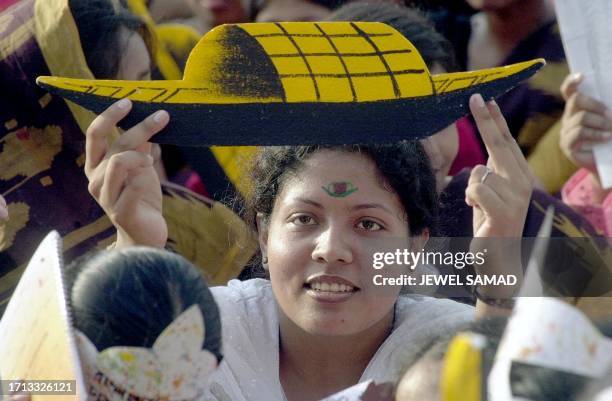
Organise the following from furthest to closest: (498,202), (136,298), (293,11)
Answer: (293,11)
(498,202)
(136,298)

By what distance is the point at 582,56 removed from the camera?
6.05 ft

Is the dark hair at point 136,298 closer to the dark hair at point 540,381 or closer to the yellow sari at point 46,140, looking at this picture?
the dark hair at point 540,381

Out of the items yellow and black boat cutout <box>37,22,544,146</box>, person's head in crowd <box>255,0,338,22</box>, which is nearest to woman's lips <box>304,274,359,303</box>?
yellow and black boat cutout <box>37,22,544,146</box>

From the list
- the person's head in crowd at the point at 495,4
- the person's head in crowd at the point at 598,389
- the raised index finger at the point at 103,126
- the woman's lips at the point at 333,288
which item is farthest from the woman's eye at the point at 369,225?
the person's head in crowd at the point at 495,4

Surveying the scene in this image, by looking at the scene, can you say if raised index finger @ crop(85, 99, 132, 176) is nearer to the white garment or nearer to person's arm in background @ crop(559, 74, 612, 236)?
the white garment

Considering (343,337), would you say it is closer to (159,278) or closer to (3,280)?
(159,278)

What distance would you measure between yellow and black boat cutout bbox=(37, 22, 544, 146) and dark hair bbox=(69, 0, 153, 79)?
0.67 metres

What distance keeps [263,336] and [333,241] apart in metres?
0.29

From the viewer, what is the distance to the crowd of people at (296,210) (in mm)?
1294

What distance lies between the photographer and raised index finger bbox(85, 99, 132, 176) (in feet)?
5.24

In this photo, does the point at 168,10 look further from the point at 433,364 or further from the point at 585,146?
the point at 433,364

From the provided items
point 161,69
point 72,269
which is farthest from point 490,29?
point 72,269

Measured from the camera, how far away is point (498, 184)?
1.60 m

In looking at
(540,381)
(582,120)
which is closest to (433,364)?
(540,381)
